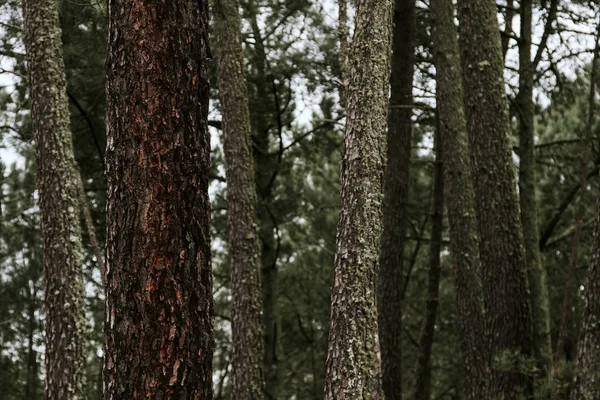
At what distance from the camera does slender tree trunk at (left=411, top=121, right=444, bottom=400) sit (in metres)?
11.5

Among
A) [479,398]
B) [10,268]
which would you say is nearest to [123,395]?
[479,398]

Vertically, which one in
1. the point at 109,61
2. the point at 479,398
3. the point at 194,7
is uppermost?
the point at 194,7

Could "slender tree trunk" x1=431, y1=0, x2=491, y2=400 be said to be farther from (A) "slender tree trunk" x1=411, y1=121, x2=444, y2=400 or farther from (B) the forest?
(A) "slender tree trunk" x1=411, y1=121, x2=444, y2=400

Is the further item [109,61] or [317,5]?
[317,5]

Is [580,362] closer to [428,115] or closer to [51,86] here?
[51,86]

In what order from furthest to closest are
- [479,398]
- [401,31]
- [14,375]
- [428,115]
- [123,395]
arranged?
[14,375]
[428,115]
[401,31]
[479,398]
[123,395]

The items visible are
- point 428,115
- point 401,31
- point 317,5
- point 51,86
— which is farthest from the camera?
point 428,115

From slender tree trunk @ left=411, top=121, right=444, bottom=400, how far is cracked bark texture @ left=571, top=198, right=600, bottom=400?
19.3 ft

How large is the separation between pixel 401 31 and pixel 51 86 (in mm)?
4670

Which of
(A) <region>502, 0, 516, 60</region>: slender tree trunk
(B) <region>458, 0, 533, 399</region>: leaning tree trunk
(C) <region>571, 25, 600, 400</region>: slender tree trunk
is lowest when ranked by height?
(C) <region>571, 25, 600, 400</region>: slender tree trunk

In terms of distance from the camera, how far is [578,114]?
12.9 meters

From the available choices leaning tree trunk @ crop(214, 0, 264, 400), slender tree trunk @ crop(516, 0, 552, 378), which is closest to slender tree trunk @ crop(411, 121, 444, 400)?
slender tree trunk @ crop(516, 0, 552, 378)

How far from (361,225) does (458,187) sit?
490cm

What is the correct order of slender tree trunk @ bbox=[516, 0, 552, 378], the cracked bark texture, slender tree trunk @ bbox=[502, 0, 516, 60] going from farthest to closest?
slender tree trunk @ bbox=[502, 0, 516, 60] → slender tree trunk @ bbox=[516, 0, 552, 378] → the cracked bark texture
